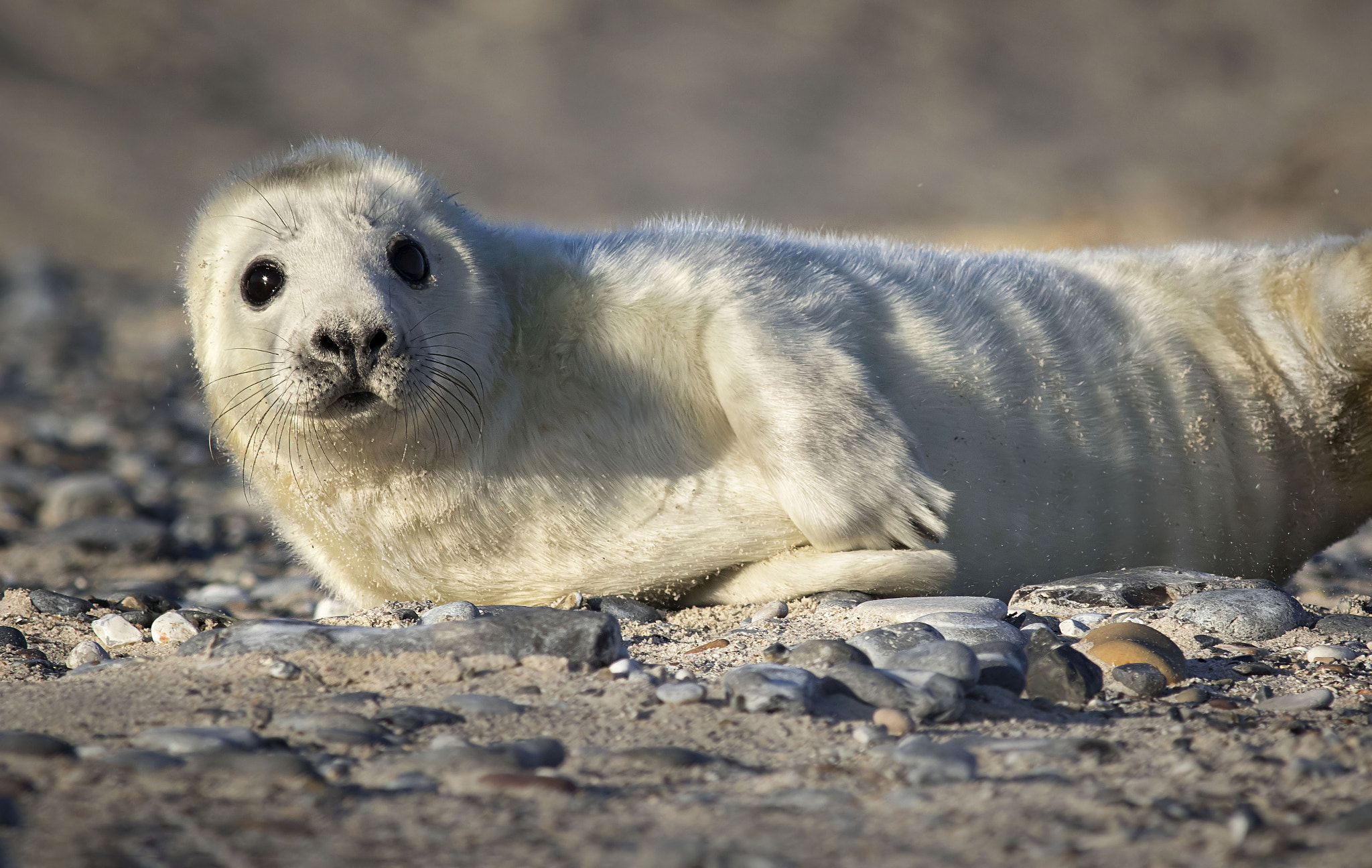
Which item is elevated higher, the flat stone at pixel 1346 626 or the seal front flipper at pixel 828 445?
the seal front flipper at pixel 828 445

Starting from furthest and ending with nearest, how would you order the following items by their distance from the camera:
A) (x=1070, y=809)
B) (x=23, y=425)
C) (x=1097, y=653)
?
1. (x=23, y=425)
2. (x=1097, y=653)
3. (x=1070, y=809)

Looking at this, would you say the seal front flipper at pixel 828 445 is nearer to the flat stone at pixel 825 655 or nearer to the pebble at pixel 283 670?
the flat stone at pixel 825 655

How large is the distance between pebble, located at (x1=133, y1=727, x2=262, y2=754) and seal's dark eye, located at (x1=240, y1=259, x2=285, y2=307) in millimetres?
1523

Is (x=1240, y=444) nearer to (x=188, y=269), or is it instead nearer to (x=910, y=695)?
(x=910, y=695)

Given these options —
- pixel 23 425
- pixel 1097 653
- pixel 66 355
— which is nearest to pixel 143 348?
pixel 66 355

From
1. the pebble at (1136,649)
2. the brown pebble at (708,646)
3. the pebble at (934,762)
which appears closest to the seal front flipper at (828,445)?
the brown pebble at (708,646)

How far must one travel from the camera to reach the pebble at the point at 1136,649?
236 cm

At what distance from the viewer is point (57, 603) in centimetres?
329

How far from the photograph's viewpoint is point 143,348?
1260 cm

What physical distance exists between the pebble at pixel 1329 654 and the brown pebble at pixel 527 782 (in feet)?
5.50

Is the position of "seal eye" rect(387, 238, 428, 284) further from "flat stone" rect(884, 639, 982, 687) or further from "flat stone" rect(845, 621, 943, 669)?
"flat stone" rect(884, 639, 982, 687)

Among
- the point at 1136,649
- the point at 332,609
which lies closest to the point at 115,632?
the point at 332,609

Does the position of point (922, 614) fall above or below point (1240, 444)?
below

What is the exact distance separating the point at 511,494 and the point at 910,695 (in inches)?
60.3
